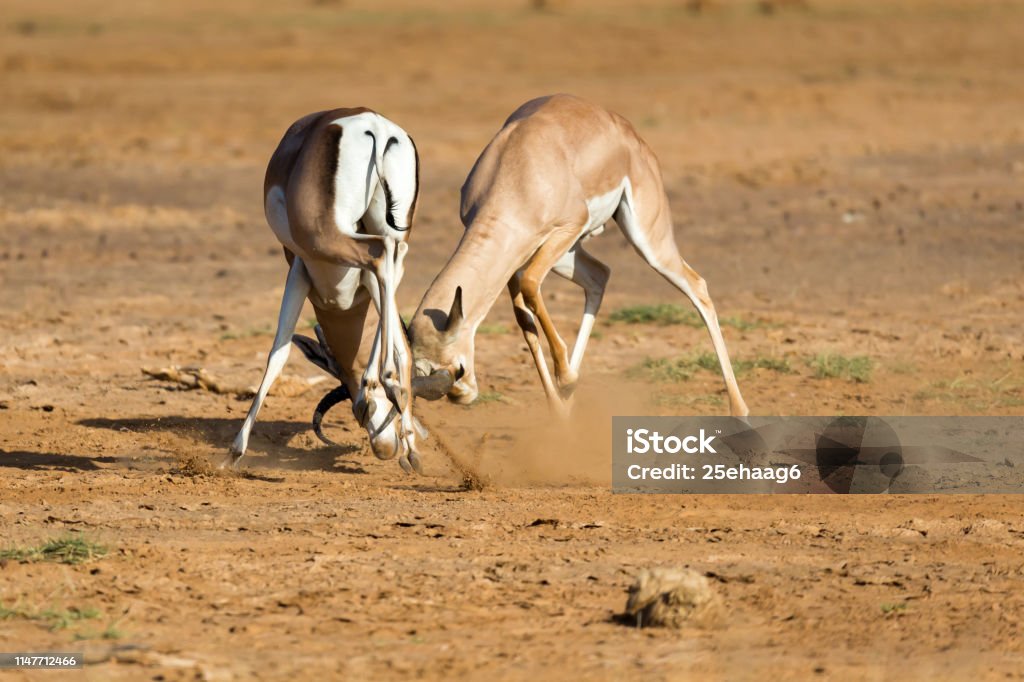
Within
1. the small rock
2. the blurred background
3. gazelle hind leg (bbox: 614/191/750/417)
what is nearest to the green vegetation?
the blurred background

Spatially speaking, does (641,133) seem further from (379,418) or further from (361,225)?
(379,418)

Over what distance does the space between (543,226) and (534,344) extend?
0.91 m

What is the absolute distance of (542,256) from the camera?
8.19 metres

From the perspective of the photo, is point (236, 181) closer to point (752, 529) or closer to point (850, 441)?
point (850, 441)

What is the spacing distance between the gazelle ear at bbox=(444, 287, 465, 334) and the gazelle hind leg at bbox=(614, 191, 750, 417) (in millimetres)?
1780

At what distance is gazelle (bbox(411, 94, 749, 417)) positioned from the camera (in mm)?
7488

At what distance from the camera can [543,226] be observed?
8.07 meters

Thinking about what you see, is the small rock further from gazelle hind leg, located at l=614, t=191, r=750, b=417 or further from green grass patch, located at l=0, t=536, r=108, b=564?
gazelle hind leg, located at l=614, t=191, r=750, b=417

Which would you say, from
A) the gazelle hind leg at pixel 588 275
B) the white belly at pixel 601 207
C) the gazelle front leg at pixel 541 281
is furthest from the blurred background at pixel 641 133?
the white belly at pixel 601 207

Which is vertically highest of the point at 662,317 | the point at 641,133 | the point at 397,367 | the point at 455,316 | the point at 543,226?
the point at 641,133

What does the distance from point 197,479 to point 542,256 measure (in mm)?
2182

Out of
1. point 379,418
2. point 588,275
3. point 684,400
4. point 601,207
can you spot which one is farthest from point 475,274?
point 684,400

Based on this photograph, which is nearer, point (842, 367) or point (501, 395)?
point (501, 395)

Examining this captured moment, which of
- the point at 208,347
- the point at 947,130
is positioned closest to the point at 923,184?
the point at 947,130
